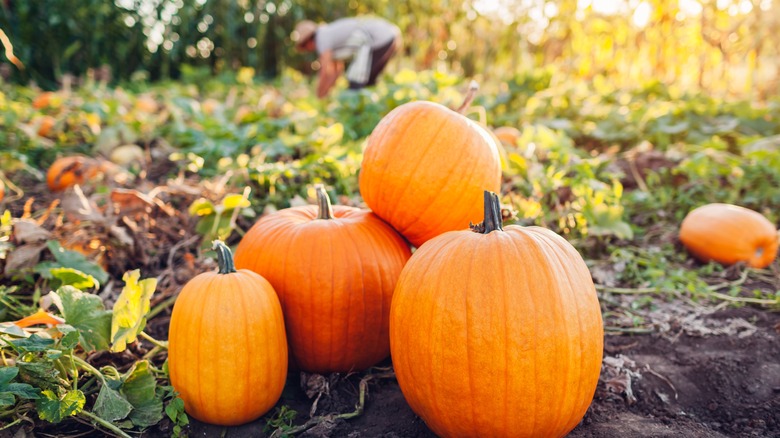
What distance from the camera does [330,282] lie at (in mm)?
2000

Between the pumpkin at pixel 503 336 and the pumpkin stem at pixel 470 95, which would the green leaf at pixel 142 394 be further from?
the pumpkin stem at pixel 470 95

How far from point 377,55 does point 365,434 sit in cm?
571

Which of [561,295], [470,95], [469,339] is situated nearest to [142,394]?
[469,339]

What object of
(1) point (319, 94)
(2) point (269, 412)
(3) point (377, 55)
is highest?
(3) point (377, 55)

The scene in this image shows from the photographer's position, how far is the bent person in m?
6.70

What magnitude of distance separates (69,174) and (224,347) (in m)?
2.54

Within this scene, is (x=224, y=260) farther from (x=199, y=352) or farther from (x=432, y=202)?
(x=432, y=202)

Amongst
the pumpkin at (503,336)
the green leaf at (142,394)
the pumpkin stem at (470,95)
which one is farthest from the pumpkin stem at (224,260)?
the pumpkin stem at (470,95)

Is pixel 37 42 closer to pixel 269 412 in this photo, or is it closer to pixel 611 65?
pixel 611 65

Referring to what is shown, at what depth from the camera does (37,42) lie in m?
8.84

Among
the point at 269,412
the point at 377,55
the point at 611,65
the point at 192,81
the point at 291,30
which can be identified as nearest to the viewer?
the point at 269,412

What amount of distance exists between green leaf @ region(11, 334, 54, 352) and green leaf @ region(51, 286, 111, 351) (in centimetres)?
15

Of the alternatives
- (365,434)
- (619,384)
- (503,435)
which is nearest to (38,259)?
(365,434)

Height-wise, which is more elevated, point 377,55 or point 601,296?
point 377,55
